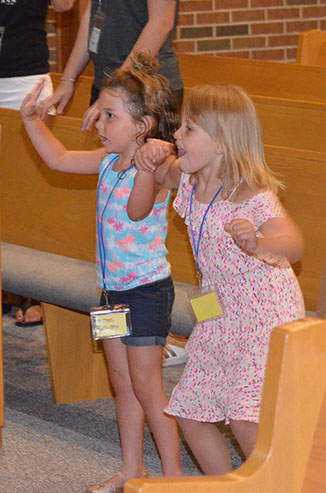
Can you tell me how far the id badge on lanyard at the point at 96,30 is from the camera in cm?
312

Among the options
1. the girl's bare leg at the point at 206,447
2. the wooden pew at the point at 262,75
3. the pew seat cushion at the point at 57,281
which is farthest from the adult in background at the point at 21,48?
the girl's bare leg at the point at 206,447

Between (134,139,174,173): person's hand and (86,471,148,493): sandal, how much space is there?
35.0 inches

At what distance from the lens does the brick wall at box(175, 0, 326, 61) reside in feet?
21.3

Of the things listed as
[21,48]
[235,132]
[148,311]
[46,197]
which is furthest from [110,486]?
[21,48]

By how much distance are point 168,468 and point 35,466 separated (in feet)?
1.61

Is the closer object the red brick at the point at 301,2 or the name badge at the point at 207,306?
the name badge at the point at 207,306

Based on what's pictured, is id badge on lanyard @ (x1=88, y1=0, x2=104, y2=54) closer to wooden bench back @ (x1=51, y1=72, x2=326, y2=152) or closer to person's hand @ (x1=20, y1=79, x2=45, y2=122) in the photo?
person's hand @ (x1=20, y1=79, x2=45, y2=122)

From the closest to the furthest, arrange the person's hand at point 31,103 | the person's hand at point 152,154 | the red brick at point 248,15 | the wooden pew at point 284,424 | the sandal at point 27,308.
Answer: the wooden pew at point 284,424
the person's hand at point 152,154
the person's hand at point 31,103
the sandal at point 27,308
the red brick at point 248,15

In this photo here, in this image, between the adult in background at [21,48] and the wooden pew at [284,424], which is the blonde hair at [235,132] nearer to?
the wooden pew at [284,424]

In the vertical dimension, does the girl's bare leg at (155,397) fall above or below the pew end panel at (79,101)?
below

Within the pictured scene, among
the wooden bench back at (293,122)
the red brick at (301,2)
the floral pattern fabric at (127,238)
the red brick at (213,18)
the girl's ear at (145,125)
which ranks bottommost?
the floral pattern fabric at (127,238)

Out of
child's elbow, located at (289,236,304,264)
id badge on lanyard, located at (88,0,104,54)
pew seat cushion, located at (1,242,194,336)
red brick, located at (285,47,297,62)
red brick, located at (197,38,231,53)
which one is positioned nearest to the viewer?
child's elbow, located at (289,236,304,264)

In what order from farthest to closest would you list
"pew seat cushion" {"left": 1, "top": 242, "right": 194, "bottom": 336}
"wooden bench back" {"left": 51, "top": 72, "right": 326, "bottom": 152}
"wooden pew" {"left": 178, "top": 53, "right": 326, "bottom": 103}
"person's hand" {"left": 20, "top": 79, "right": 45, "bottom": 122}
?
"wooden pew" {"left": 178, "top": 53, "right": 326, "bottom": 103}, "wooden bench back" {"left": 51, "top": 72, "right": 326, "bottom": 152}, "pew seat cushion" {"left": 1, "top": 242, "right": 194, "bottom": 336}, "person's hand" {"left": 20, "top": 79, "right": 45, "bottom": 122}

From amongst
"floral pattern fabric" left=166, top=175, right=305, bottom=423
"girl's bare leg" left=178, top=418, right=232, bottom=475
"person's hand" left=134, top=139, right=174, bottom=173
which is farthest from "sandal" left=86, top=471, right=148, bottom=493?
"person's hand" left=134, top=139, right=174, bottom=173
